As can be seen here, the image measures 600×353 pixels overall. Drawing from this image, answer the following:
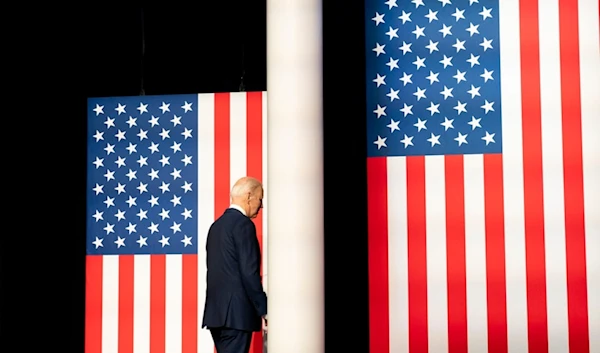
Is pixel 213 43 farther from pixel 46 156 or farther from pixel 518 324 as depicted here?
pixel 518 324

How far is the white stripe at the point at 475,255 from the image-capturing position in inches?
172

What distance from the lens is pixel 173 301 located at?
5.07 meters

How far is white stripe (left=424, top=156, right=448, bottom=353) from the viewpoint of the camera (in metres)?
4.40

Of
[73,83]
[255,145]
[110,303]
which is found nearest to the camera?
[255,145]

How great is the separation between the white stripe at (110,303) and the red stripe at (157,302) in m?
0.20

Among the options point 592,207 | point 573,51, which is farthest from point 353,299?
point 573,51

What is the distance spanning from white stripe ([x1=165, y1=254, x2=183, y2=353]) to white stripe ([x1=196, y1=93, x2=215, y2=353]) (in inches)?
4.5

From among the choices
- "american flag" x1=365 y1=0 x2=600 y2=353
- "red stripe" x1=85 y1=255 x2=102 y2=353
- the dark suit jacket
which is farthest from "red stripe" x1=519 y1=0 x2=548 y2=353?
"red stripe" x1=85 y1=255 x2=102 y2=353

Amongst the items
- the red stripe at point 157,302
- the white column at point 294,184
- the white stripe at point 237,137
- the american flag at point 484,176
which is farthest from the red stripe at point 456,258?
the red stripe at point 157,302

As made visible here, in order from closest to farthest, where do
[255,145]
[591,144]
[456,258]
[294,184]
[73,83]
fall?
[294,184] < [591,144] < [456,258] < [255,145] < [73,83]

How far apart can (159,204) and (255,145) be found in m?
0.62

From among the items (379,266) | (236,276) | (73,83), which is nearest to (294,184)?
(236,276)

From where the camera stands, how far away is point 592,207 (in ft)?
14.0

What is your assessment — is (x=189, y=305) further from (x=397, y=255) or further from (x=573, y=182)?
(x=573, y=182)
